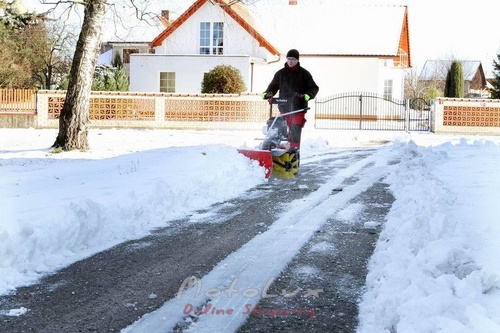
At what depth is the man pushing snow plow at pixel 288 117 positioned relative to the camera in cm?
1189

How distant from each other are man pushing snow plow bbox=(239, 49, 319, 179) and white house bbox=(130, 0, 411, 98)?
24.4 meters

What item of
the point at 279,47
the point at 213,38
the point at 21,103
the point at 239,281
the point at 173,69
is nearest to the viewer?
the point at 239,281

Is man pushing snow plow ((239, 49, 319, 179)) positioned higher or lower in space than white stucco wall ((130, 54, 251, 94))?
lower

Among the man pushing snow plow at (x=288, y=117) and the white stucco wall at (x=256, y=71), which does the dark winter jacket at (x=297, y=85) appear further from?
the white stucco wall at (x=256, y=71)

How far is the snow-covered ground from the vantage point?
169 inches

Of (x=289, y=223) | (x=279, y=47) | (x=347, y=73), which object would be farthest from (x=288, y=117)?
(x=279, y=47)

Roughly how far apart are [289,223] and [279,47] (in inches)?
1371

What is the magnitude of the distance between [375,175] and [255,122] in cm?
1608

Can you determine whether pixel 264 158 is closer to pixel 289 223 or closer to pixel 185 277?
pixel 289 223

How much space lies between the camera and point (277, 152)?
11.7 metres

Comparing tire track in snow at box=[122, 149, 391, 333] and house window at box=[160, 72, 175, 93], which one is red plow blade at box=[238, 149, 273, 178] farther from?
house window at box=[160, 72, 175, 93]

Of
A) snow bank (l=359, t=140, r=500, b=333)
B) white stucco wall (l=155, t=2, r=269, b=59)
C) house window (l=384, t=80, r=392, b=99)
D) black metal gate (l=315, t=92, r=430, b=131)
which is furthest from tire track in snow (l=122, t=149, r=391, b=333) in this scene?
house window (l=384, t=80, r=392, b=99)

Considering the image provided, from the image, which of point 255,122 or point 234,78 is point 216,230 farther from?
point 234,78

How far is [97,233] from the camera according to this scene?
709 cm
